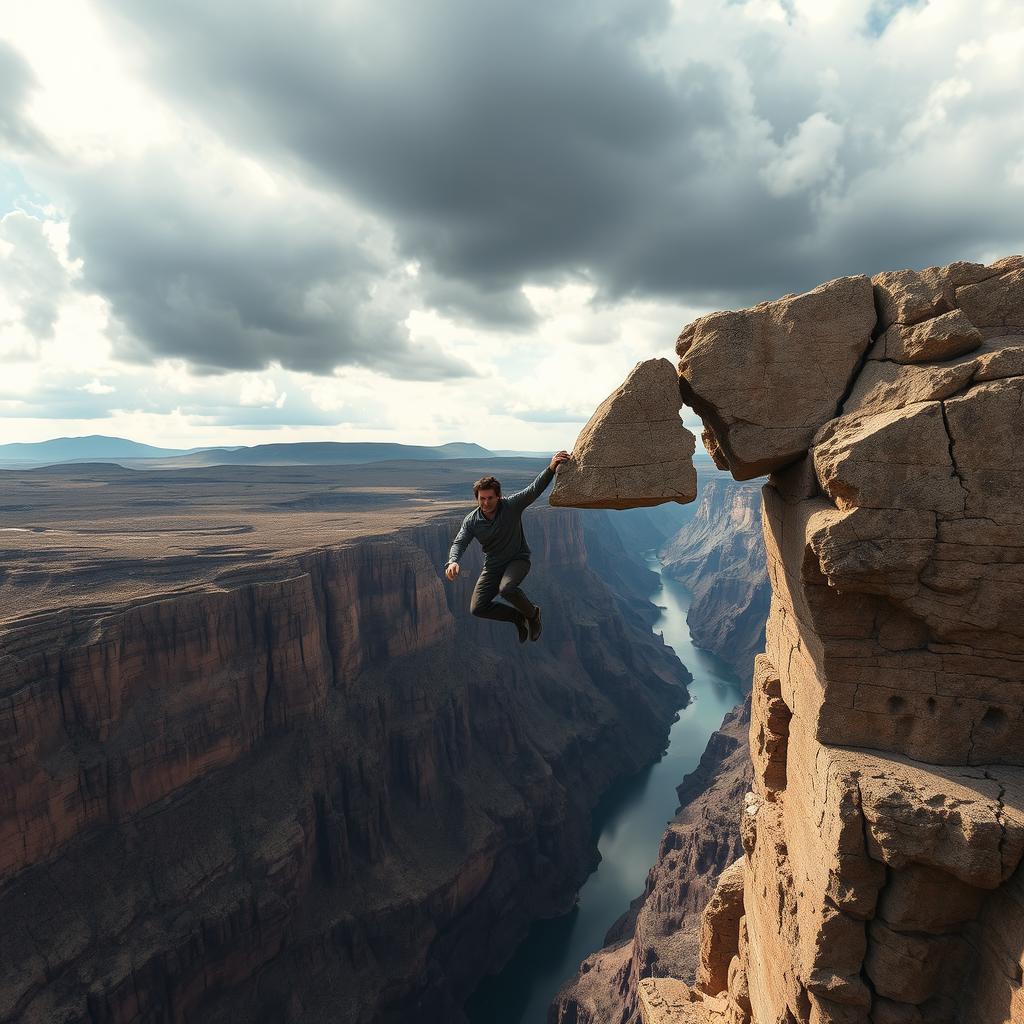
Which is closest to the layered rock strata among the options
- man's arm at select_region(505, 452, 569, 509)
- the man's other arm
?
the man's other arm

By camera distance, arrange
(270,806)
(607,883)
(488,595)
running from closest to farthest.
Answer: (488,595) → (270,806) → (607,883)

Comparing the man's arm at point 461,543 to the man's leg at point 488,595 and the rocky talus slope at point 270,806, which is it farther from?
the rocky talus slope at point 270,806

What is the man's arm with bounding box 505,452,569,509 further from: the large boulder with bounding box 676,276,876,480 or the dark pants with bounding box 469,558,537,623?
the large boulder with bounding box 676,276,876,480

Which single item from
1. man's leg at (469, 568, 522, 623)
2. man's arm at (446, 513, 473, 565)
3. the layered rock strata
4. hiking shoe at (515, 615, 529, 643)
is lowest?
the layered rock strata

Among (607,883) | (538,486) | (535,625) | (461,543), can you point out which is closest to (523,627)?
(535,625)

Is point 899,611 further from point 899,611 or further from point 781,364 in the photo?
point 781,364

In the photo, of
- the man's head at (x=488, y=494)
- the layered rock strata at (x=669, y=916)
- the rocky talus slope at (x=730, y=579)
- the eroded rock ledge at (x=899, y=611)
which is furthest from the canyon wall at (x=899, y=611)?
the rocky talus slope at (x=730, y=579)

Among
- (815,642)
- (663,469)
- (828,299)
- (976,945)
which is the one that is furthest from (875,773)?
(828,299)
